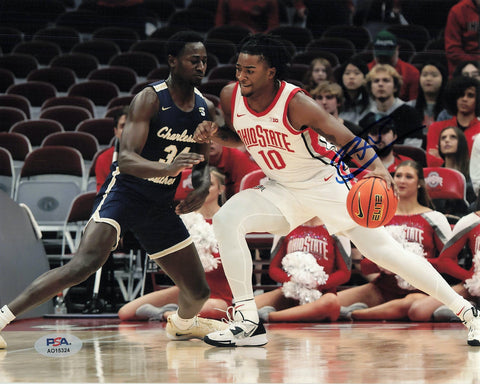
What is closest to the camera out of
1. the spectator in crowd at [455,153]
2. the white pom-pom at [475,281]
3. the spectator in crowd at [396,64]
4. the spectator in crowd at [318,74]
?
the white pom-pom at [475,281]

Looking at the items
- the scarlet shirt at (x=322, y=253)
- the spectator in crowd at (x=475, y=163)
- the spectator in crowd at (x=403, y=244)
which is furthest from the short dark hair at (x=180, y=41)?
the spectator in crowd at (x=475, y=163)

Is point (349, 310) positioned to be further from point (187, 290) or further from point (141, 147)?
point (141, 147)

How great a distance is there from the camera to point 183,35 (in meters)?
4.23

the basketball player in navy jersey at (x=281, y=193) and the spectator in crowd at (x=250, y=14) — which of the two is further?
the spectator in crowd at (x=250, y=14)

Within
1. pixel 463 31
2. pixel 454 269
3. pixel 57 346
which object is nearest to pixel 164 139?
pixel 57 346

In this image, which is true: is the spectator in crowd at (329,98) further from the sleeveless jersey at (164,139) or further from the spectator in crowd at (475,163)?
the sleeveless jersey at (164,139)

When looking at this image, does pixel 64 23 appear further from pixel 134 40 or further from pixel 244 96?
pixel 244 96

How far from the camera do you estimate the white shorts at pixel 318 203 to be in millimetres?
4230

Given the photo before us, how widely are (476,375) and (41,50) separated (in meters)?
9.89

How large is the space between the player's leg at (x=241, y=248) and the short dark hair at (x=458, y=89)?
365cm

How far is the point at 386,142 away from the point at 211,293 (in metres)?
2.26

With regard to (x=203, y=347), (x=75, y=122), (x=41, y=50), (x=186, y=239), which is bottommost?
(x=203, y=347)

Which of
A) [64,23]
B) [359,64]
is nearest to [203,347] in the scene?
[359,64]

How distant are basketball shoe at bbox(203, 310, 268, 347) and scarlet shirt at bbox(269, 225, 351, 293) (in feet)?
5.23
